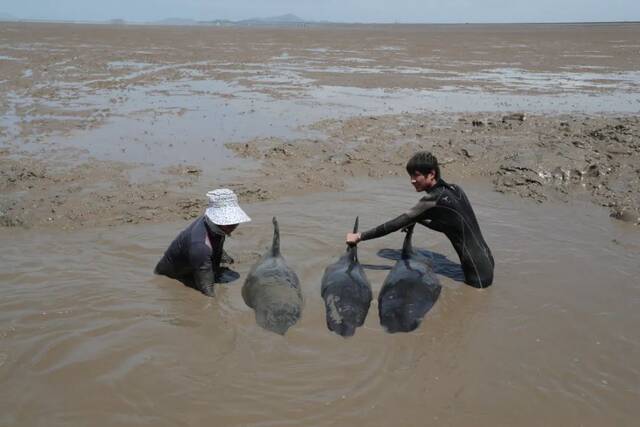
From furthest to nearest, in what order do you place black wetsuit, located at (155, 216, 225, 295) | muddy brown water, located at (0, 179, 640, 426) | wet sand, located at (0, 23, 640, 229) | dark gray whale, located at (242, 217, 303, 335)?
wet sand, located at (0, 23, 640, 229), black wetsuit, located at (155, 216, 225, 295), dark gray whale, located at (242, 217, 303, 335), muddy brown water, located at (0, 179, 640, 426)

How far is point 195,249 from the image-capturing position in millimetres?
4207

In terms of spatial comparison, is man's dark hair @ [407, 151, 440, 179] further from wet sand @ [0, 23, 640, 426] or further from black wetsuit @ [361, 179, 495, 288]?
wet sand @ [0, 23, 640, 426]

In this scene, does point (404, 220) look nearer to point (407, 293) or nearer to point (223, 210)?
point (407, 293)

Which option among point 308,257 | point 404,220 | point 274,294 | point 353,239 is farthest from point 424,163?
point 274,294

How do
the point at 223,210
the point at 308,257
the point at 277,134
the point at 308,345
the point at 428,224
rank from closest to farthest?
the point at 308,345
the point at 223,210
the point at 428,224
the point at 308,257
the point at 277,134

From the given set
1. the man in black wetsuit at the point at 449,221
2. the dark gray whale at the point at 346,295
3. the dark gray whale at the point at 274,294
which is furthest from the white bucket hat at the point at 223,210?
the man in black wetsuit at the point at 449,221

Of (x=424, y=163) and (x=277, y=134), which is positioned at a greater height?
(x=424, y=163)

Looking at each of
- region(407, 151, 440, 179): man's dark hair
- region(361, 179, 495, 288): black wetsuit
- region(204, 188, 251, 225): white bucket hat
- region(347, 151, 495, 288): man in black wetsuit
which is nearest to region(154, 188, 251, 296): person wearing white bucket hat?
region(204, 188, 251, 225): white bucket hat

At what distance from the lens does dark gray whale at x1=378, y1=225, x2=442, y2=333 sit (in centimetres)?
402

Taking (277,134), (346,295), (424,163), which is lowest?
(346,295)

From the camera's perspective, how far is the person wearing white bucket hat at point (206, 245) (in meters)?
4.11

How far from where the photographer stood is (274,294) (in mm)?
4172

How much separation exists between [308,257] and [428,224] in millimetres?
1254

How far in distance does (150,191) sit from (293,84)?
9584mm
